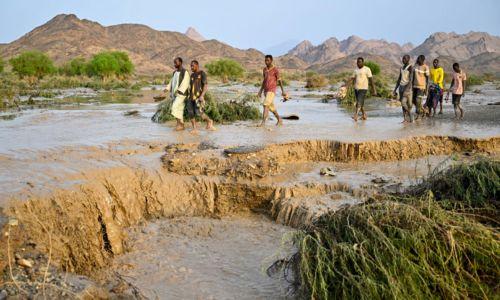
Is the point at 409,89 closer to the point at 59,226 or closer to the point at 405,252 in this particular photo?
the point at 405,252

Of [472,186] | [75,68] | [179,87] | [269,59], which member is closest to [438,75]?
[269,59]

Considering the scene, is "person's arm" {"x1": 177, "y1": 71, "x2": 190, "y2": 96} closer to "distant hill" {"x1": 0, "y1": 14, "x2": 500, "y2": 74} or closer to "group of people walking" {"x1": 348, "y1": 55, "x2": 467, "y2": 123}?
"group of people walking" {"x1": 348, "y1": 55, "x2": 467, "y2": 123}

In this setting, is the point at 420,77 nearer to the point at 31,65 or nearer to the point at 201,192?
the point at 201,192

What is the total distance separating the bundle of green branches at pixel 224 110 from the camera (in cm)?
1259

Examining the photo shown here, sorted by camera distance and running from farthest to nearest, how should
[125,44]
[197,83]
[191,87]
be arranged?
[125,44], [191,87], [197,83]

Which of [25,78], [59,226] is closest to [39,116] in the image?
[59,226]

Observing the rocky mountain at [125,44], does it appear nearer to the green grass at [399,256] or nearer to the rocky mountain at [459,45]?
the rocky mountain at [459,45]

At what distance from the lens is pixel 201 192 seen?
7.23 m

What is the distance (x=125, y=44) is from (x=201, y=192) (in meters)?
117

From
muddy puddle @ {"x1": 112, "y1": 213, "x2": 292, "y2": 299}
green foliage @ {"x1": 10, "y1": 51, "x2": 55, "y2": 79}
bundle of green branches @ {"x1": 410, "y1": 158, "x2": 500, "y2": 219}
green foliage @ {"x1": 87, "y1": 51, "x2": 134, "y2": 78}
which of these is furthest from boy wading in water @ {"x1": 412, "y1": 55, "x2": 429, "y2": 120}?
green foliage @ {"x1": 87, "y1": 51, "x2": 134, "y2": 78}

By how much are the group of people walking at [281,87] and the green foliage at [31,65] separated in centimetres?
3776

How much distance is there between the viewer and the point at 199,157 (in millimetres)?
7809

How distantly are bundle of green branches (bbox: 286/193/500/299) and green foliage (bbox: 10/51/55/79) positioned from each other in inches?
1798

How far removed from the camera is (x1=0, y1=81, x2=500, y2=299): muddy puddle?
512 centimetres
